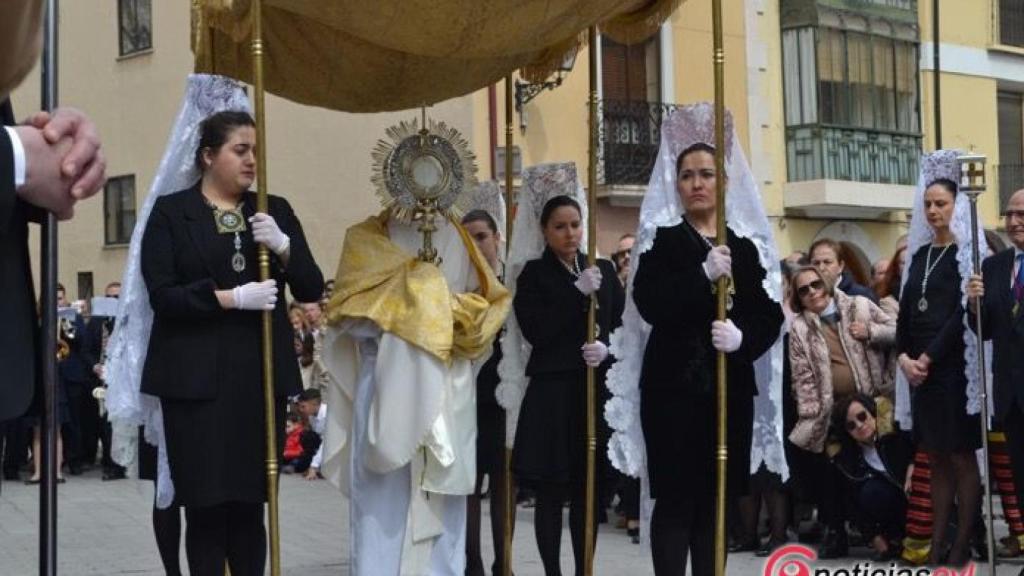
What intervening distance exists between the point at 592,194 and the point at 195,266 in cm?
191

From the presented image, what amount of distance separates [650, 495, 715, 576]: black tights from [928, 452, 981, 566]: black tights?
2.70m

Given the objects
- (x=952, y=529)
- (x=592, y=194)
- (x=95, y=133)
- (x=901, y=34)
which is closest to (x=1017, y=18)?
(x=901, y=34)

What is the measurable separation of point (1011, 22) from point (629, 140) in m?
9.25

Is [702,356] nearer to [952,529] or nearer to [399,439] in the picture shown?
[399,439]

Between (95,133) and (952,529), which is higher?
(95,133)

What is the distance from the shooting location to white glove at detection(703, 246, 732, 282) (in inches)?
250

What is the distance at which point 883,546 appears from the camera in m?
9.23

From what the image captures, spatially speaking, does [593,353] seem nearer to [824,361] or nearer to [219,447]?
[219,447]

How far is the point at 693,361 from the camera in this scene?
6535mm

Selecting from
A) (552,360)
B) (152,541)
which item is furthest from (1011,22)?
(552,360)

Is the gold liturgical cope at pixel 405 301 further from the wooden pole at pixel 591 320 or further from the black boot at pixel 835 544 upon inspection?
the black boot at pixel 835 544

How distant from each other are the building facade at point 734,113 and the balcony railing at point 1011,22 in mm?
57

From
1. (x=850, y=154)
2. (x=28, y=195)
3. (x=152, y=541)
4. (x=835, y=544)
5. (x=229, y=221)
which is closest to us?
(x=28, y=195)

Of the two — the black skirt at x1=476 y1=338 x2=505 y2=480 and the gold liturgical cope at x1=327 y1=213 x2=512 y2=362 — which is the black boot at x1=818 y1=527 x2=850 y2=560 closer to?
the black skirt at x1=476 y1=338 x2=505 y2=480
